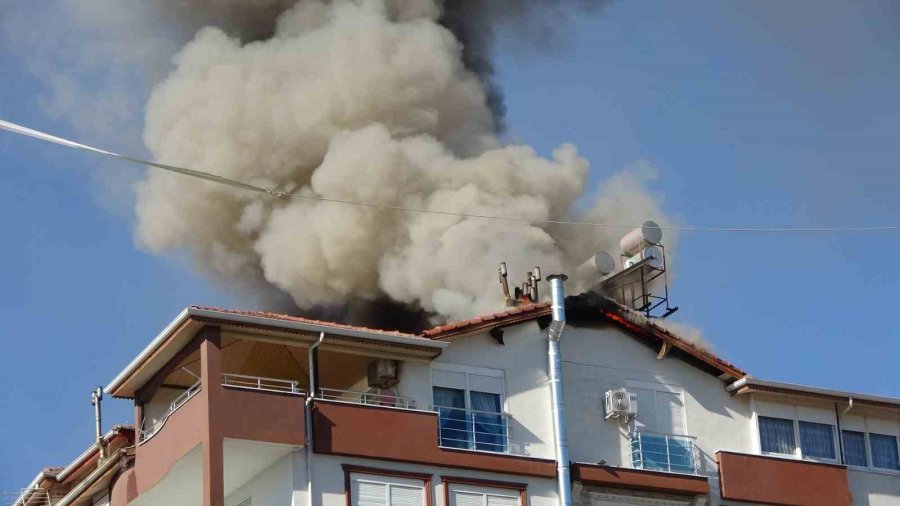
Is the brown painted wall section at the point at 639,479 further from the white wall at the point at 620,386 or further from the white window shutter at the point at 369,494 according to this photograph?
the white window shutter at the point at 369,494

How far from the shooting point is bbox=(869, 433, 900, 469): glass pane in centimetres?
4706

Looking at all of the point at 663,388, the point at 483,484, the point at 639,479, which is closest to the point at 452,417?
the point at 483,484

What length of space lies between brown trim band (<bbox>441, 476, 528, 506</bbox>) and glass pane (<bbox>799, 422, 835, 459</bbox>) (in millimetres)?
8219

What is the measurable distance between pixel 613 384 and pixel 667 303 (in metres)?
7.71

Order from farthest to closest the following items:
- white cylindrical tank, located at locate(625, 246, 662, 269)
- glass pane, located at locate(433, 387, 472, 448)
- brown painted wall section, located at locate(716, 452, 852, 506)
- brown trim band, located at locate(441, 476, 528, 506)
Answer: white cylindrical tank, located at locate(625, 246, 662, 269) < brown painted wall section, located at locate(716, 452, 852, 506) < glass pane, located at locate(433, 387, 472, 448) < brown trim band, located at locate(441, 476, 528, 506)

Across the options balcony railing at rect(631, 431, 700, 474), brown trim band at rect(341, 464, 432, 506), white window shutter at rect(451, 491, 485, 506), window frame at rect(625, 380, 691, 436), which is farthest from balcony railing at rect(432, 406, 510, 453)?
window frame at rect(625, 380, 691, 436)

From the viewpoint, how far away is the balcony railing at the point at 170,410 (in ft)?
131

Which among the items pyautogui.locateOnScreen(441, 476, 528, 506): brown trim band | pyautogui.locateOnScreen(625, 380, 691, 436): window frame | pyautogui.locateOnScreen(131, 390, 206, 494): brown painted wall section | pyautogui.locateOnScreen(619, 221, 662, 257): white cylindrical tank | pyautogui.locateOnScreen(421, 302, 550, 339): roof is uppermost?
pyautogui.locateOnScreen(619, 221, 662, 257): white cylindrical tank

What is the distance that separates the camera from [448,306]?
54250 mm

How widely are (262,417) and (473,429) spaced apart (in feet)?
17.4

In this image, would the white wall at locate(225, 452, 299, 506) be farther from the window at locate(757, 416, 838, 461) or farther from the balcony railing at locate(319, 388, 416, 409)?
the window at locate(757, 416, 838, 461)

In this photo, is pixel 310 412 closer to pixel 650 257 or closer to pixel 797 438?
pixel 797 438

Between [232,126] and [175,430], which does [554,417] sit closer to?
[175,430]

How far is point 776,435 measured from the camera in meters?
46.2
